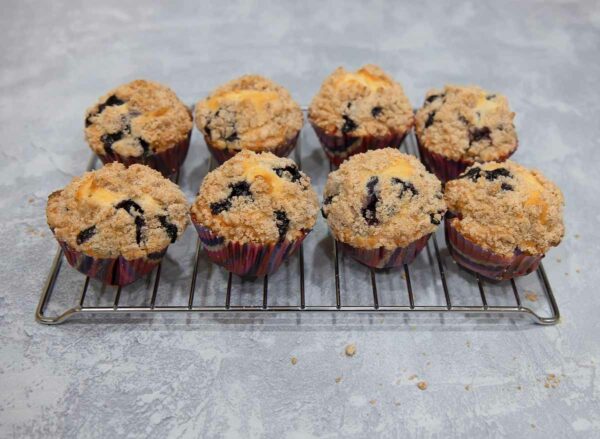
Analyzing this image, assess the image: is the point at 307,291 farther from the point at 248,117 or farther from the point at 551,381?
the point at 551,381

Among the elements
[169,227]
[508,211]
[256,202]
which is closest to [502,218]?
[508,211]

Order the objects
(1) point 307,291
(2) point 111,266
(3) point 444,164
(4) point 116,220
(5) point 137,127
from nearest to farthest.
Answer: (4) point 116,220
(2) point 111,266
(1) point 307,291
(5) point 137,127
(3) point 444,164

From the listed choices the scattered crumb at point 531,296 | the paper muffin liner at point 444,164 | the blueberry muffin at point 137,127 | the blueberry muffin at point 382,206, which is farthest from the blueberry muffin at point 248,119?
the scattered crumb at point 531,296

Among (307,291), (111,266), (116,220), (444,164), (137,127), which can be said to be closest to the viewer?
(116,220)

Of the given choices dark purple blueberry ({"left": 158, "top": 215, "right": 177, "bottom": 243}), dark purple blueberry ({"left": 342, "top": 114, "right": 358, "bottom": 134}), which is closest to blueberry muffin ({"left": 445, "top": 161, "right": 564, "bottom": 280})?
dark purple blueberry ({"left": 342, "top": 114, "right": 358, "bottom": 134})

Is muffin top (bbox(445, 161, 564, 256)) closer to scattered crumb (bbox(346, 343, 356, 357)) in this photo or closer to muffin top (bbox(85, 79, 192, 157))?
scattered crumb (bbox(346, 343, 356, 357))

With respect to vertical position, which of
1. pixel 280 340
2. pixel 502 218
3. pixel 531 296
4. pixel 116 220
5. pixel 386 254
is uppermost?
pixel 502 218

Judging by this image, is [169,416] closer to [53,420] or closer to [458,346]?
[53,420]
